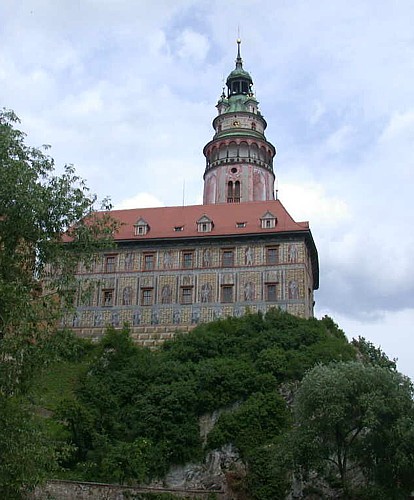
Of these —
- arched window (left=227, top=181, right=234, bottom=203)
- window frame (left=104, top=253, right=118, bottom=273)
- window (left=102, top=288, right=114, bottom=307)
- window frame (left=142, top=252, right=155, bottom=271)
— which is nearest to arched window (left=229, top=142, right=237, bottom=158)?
arched window (left=227, top=181, right=234, bottom=203)

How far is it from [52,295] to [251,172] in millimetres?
37585

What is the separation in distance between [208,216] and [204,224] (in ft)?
5.20

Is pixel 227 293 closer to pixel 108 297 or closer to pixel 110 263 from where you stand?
pixel 108 297

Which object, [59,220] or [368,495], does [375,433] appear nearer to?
[368,495]

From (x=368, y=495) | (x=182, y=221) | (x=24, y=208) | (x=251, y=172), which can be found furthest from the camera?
(x=251, y=172)

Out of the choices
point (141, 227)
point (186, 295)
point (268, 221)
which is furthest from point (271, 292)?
point (141, 227)

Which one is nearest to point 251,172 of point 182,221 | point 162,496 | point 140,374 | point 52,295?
A: point 182,221

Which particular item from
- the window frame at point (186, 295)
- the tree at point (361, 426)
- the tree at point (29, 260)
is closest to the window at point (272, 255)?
the window frame at point (186, 295)

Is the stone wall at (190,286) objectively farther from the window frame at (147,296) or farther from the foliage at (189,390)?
the foliage at (189,390)

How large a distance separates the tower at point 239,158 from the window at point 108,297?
15133 mm

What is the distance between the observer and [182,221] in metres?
45.3

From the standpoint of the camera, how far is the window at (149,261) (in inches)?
1703

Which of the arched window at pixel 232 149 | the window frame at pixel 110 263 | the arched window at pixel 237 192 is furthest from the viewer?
the arched window at pixel 232 149

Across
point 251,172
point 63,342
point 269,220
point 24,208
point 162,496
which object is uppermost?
point 251,172
